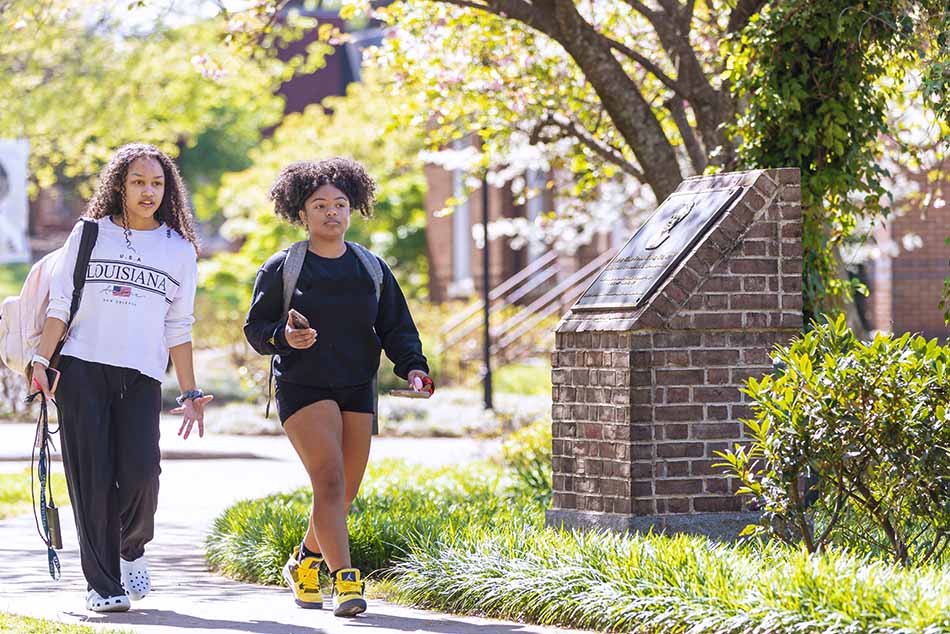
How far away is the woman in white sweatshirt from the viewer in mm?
6594

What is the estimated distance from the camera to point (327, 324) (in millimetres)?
6648

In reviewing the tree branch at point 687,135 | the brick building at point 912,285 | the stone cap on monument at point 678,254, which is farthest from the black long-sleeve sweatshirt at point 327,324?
the brick building at point 912,285

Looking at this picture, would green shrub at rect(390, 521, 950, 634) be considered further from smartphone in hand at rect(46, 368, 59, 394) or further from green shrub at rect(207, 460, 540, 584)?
smartphone in hand at rect(46, 368, 59, 394)

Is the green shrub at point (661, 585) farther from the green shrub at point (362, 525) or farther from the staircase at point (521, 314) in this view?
the staircase at point (521, 314)

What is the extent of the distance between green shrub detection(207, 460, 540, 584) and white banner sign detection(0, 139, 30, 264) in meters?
9.98

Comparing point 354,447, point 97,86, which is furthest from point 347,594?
point 97,86

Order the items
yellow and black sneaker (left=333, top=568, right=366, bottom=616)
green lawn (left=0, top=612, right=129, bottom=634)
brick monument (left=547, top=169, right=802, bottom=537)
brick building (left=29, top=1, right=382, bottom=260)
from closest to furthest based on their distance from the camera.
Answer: green lawn (left=0, top=612, right=129, bottom=634)
yellow and black sneaker (left=333, top=568, right=366, bottom=616)
brick monument (left=547, top=169, right=802, bottom=537)
brick building (left=29, top=1, right=382, bottom=260)

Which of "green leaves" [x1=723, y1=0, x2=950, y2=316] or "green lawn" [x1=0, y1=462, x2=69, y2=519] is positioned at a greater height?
"green leaves" [x1=723, y1=0, x2=950, y2=316]

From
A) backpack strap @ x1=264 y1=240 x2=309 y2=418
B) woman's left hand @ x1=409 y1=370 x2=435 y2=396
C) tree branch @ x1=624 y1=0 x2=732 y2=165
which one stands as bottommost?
woman's left hand @ x1=409 y1=370 x2=435 y2=396

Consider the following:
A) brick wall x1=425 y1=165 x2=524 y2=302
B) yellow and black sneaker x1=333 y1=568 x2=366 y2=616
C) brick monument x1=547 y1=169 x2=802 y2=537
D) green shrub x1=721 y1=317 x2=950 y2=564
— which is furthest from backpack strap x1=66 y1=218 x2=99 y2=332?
brick wall x1=425 y1=165 x2=524 y2=302

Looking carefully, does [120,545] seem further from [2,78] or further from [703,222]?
[2,78]

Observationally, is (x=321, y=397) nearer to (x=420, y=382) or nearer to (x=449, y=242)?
(x=420, y=382)

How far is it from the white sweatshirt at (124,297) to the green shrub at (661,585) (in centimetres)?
153

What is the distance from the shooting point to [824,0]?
27.9 ft
